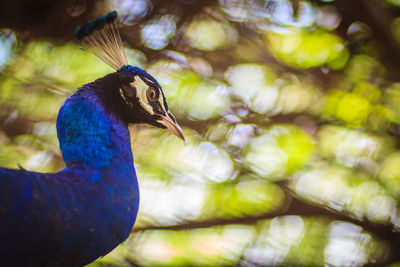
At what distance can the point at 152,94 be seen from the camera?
733mm

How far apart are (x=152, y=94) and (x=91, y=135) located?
17 cm

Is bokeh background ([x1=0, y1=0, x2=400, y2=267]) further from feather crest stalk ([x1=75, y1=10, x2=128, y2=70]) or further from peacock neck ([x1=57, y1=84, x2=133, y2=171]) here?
peacock neck ([x1=57, y1=84, x2=133, y2=171])

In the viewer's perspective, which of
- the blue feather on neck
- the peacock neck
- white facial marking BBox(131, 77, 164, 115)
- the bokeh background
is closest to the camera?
the blue feather on neck

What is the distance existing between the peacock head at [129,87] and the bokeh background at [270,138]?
56cm

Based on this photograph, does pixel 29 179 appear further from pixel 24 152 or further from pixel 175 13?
pixel 175 13

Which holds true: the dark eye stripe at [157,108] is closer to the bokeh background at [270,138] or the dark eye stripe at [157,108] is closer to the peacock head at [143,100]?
the peacock head at [143,100]

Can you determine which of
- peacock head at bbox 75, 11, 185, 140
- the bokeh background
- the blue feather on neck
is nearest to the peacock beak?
peacock head at bbox 75, 11, 185, 140

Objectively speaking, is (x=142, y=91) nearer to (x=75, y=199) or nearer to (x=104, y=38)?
(x=104, y=38)

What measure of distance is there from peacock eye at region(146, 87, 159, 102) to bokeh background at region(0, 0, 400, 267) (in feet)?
2.05

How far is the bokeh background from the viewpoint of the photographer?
137 cm

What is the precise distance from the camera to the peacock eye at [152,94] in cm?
73

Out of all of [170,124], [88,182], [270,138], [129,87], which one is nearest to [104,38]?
[129,87]

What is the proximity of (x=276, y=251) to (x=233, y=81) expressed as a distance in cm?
76

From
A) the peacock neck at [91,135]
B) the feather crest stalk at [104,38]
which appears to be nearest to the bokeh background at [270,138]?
the feather crest stalk at [104,38]
